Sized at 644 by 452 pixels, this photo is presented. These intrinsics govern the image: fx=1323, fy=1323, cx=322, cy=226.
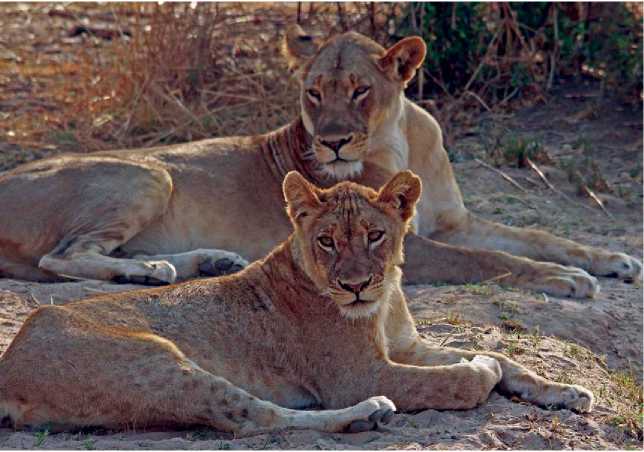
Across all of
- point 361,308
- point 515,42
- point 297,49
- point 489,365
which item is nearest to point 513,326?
point 489,365

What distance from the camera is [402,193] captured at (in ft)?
16.8

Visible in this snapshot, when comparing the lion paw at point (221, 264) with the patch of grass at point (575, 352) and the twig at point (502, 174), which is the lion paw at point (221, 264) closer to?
the patch of grass at point (575, 352)

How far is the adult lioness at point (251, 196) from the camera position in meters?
6.95

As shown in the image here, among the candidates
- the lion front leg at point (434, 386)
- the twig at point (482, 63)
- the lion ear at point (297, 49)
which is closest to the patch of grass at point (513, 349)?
the lion front leg at point (434, 386)

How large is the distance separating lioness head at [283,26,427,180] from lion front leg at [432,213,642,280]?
915 mm

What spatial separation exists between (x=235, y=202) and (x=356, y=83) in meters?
0.99

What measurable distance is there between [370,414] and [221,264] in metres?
2.46

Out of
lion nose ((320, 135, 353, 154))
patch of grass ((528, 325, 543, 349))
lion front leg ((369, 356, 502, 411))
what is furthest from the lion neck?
lion front leg ((369, 356, 502, 411))

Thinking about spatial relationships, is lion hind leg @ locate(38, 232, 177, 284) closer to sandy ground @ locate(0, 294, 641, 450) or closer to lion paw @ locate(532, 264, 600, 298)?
lion paw @ locate(532, 264, 600, 298)

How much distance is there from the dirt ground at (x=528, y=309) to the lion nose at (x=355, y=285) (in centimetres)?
49

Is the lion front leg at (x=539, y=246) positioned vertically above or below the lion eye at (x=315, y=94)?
below

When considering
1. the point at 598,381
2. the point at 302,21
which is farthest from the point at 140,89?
the point at 598,381

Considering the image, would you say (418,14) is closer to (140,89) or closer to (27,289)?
(140,89)

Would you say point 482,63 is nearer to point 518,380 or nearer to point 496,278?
point 496,278
